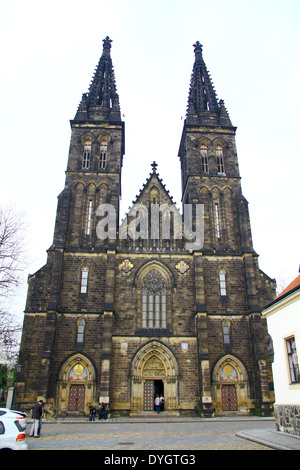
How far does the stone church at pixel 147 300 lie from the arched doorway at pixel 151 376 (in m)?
0.07

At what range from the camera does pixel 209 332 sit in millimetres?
25516

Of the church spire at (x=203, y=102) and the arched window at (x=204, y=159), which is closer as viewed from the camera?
the arched window at (x=204, y=159)

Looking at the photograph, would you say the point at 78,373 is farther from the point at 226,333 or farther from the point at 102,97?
the point at 102,97

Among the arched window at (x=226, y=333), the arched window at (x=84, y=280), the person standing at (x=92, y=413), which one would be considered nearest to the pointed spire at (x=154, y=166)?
the arched window at (x=84, y=280)

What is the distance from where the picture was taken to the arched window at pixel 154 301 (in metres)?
26.1

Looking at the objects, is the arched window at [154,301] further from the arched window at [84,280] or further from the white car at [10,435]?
the white car at [10,435]

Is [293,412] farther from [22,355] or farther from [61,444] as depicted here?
[22,355]

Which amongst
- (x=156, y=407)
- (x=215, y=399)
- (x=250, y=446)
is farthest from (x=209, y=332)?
(x=250, y=446)

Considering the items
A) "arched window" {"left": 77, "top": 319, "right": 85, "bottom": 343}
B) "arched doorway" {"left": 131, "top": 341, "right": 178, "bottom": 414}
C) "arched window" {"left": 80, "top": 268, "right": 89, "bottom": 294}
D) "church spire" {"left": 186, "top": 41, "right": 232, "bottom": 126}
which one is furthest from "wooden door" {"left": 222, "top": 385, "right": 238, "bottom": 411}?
"church spire" {"left": 186, "top": 41, "right": 232, "bottom": 126}

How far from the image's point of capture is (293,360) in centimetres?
1329

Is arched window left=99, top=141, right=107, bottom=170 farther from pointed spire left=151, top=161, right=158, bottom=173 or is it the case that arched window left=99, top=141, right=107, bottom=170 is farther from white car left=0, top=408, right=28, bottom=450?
white car left=0, top=408, right=28, bottom=450

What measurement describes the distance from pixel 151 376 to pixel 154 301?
5.09 metres

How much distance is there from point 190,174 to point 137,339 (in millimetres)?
14395

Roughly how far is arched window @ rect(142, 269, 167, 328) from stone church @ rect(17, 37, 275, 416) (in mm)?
73
